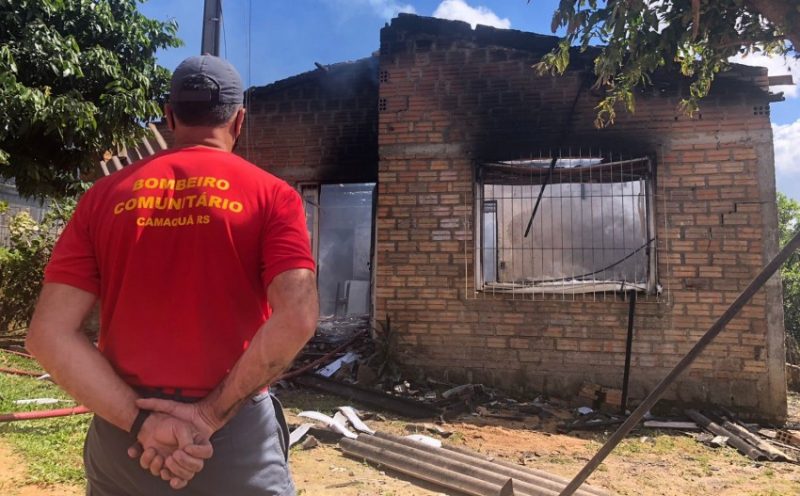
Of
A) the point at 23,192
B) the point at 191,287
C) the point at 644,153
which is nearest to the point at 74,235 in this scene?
the point at 191,287

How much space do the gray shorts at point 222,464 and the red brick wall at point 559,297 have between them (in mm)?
5318

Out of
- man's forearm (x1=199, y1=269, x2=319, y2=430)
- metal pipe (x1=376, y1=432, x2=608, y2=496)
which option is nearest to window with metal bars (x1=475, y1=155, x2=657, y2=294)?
metal pipe (x1=376, y1=432, x2=608, y2=496)

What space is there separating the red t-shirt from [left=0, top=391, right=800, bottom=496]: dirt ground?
108 inches

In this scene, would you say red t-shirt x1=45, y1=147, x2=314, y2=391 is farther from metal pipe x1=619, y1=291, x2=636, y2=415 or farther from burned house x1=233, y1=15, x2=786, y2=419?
metal pipe x1=619, y1=291, x2=636, y2=415

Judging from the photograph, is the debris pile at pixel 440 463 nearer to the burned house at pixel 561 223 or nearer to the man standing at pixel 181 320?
the burned house at pixel 561 223

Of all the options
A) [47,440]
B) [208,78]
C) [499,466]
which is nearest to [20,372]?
[47,440]

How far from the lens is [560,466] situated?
4340 millimetres

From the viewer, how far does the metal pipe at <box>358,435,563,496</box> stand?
352 centimetres

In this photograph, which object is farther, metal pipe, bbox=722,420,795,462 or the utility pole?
metal pipe, bbox=722,420,795,462

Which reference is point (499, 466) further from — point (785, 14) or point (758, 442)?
point (785, 14)

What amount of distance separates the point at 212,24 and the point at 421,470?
3940mm

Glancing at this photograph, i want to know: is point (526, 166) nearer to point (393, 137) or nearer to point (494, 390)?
point (393, 137)

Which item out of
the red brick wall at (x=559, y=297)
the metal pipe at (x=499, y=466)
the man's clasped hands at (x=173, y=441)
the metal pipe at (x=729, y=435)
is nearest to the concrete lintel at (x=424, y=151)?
the red brick wall at (x=559, y=297)

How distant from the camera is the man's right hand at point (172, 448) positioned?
1.10m
